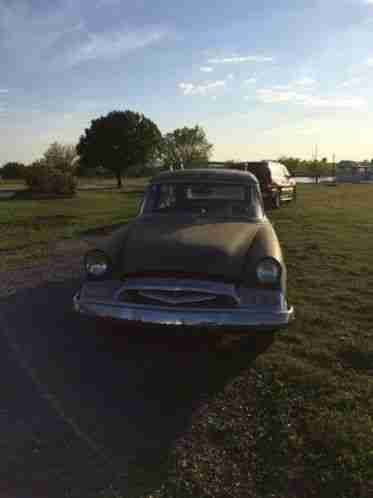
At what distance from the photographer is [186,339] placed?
4.62m

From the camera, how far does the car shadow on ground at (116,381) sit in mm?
2707

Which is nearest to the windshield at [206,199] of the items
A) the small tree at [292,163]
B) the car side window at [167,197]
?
the car side window at [167,197]

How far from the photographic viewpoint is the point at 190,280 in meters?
3.75

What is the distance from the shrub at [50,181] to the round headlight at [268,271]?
23931 millimetres

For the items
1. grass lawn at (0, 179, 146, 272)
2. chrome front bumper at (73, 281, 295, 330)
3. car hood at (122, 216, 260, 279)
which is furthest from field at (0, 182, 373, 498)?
grass lawn at (0, 179, 146, 272)

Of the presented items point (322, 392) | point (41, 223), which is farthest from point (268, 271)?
point (41, 223)

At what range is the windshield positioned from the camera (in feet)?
18.1

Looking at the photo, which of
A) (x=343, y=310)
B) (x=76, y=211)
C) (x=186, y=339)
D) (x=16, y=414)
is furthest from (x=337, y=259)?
(x=76, y=211)

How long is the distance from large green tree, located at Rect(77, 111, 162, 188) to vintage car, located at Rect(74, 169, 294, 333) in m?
33.0

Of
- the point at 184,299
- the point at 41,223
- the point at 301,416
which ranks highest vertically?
the point at 184,299

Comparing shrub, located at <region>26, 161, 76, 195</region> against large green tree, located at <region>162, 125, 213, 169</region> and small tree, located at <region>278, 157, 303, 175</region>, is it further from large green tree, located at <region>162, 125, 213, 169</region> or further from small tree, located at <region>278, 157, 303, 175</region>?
small tree, located at <region>278, 157, 303, 175</region>

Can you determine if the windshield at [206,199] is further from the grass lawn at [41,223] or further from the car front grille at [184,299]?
the grass lawn at [41,223]

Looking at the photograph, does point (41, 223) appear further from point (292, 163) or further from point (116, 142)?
point (292, 163)

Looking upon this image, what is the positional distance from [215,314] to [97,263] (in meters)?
1.29
